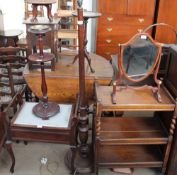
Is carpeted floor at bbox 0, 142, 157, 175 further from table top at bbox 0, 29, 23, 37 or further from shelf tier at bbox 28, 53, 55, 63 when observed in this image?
table top at bbox 0, 29, 23, 37

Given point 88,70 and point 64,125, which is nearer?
point 64,125

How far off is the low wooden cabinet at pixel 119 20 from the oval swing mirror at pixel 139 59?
1883mm

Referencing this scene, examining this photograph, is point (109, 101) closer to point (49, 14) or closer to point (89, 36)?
point (49, 14)

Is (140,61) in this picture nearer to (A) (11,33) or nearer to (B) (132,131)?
(B) (132,131)

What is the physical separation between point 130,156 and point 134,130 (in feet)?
0.78

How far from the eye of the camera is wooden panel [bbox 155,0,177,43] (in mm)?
3545

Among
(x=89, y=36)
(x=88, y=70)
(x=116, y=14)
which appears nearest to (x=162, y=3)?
(x=116, y=14)

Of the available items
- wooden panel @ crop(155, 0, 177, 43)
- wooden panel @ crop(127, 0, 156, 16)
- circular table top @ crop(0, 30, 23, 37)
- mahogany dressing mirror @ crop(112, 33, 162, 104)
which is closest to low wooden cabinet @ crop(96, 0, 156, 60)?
wooden panel @ crop(127, 0, 156, 16)

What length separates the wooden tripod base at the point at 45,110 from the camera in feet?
6.16

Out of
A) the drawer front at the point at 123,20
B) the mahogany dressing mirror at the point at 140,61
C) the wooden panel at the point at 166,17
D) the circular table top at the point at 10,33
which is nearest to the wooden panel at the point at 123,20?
the drawer front at the point at 123,20

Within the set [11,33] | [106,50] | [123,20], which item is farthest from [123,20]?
[11,33]

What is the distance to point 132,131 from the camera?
1.94 meters

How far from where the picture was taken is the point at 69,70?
2.27 meters

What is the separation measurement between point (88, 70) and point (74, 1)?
5.92 ft
